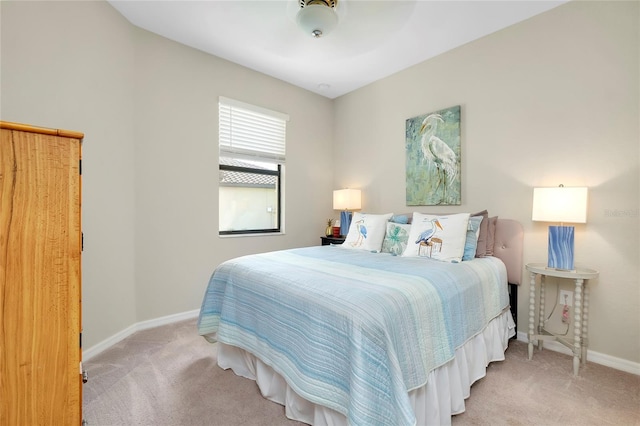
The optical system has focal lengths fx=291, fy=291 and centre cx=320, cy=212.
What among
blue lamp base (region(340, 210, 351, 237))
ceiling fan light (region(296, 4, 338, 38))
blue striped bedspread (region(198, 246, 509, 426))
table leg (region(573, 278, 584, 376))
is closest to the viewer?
blue striped bedspread (region(198, 246, 509, 426))

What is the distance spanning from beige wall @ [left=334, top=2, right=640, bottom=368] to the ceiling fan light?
162 centimetres

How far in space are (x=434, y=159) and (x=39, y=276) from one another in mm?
3086

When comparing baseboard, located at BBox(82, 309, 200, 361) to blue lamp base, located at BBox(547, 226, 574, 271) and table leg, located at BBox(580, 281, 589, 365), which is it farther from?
table leg, located at BBox(580, 281, 589, 365)

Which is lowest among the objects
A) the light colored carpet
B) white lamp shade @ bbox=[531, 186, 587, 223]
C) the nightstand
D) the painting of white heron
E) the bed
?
the light colored carpet

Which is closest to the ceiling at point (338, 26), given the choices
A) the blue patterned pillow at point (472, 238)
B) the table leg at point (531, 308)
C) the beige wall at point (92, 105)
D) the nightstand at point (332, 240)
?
the beige wall at point (92, 105)

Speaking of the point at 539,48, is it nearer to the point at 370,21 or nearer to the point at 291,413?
the point at 370,21

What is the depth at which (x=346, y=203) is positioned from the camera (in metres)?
3.76

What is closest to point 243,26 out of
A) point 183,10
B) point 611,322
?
point 183,10

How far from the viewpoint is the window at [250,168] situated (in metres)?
3.28

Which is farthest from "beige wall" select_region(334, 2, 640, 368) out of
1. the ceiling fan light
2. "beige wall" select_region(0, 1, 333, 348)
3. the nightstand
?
"beige wall" select_region(0, 1, 333, 348)

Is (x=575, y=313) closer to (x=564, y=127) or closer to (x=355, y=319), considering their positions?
(x=564, y=127)

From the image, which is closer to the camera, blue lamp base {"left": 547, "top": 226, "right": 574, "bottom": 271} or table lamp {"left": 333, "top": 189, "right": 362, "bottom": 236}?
blue lamp base {"left": 547, "top": 226, "right": 574, "bottom": 271}

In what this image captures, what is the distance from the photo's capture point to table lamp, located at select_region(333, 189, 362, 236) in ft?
12.3

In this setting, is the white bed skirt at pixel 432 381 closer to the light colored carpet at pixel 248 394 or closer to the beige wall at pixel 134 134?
the light colored carpet at pixel 248 394
